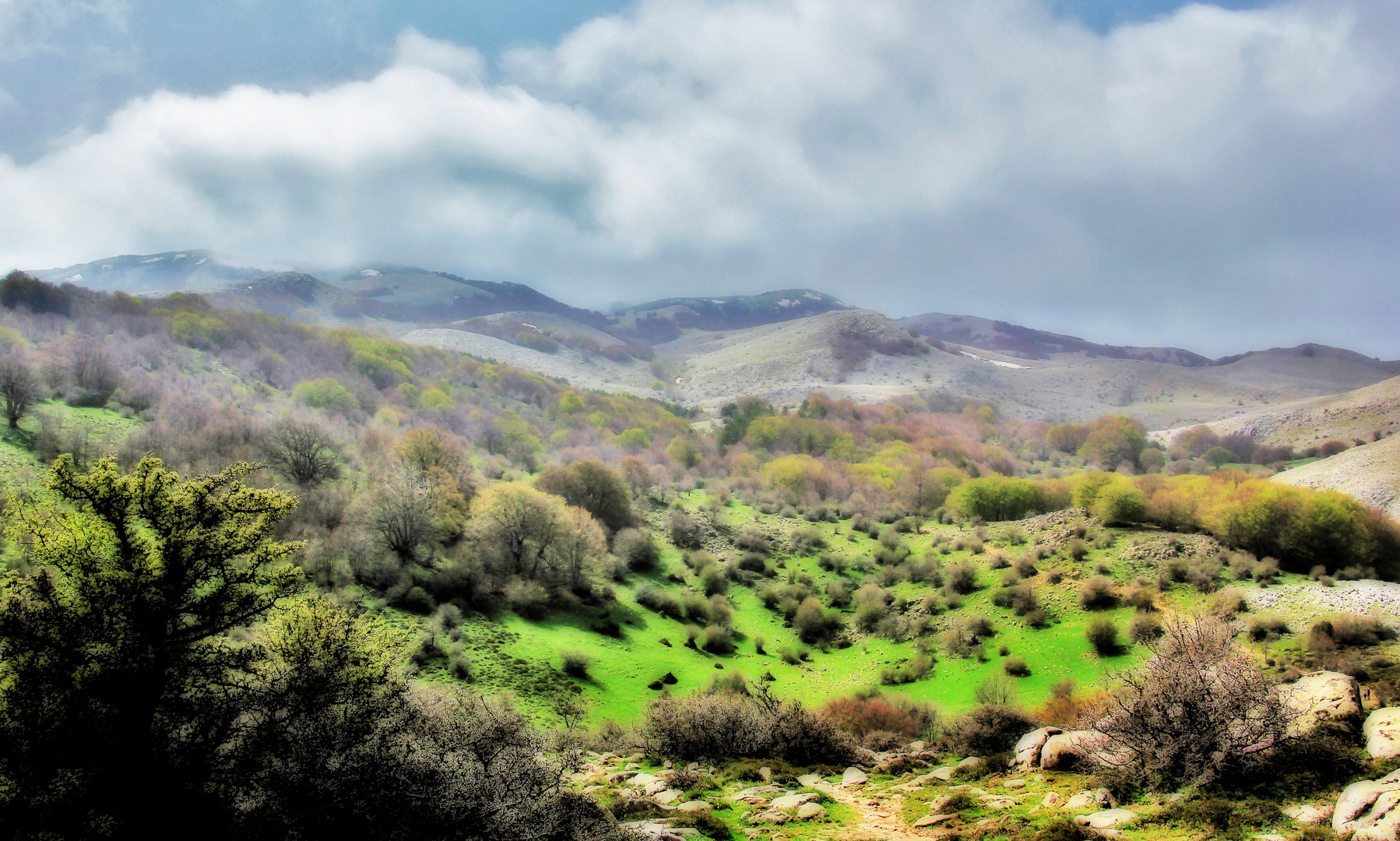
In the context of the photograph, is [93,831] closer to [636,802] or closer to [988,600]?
[636,802]

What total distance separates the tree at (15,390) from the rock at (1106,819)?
4708 cm

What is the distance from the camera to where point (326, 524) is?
98.0 feet

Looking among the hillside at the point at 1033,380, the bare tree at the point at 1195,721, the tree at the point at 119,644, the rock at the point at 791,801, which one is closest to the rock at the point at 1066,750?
the bare tree at the point at 1195,721

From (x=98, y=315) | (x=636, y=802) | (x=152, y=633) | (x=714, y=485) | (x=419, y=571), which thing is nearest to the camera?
(x=152, y=633)

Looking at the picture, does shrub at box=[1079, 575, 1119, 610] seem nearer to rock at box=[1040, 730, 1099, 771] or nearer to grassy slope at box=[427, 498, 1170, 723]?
grassy slope at box=[427, 498, 1170, 723]

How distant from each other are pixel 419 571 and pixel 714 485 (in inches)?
1468

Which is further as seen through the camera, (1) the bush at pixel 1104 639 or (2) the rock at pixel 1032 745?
(1) the bush at pixel 1104 639

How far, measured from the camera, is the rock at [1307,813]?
27.2 feet

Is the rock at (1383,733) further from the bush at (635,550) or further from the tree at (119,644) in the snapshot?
the bush at (635,550)

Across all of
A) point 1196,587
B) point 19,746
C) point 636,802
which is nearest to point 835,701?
point 636,802

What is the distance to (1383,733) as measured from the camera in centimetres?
956

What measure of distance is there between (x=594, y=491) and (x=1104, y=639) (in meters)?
31.4

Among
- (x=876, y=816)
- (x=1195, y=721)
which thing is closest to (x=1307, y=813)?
(x=1195, y=721)

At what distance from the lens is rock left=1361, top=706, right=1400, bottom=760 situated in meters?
9.15
